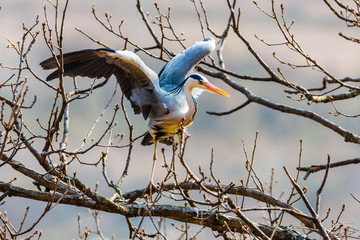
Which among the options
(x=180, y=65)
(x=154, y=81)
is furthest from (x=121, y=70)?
(x=180, y=65)

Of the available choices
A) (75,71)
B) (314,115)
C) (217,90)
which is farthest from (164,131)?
(314,115)

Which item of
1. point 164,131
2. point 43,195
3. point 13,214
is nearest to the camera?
point 43,195

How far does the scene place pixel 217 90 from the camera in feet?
16.9

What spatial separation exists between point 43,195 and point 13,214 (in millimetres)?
19893

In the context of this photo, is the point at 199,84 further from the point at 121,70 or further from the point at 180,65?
the point at 121,70

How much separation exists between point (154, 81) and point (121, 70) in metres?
0.32

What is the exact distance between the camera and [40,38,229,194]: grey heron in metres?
4.94

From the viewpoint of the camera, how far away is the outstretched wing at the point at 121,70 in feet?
15.8

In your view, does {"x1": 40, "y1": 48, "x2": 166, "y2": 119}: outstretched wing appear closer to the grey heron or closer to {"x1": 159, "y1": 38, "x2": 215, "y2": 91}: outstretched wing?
the grey heron

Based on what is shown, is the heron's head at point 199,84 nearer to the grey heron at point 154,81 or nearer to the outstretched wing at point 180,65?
the grey heron at point 154,81

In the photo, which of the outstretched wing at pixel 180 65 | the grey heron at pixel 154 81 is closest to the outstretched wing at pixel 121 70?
the grey heron at pixel 154 81

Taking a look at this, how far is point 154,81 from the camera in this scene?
16.8 feet

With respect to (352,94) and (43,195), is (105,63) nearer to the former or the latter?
(43,195)

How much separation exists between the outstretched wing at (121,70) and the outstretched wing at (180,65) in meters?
0.32
